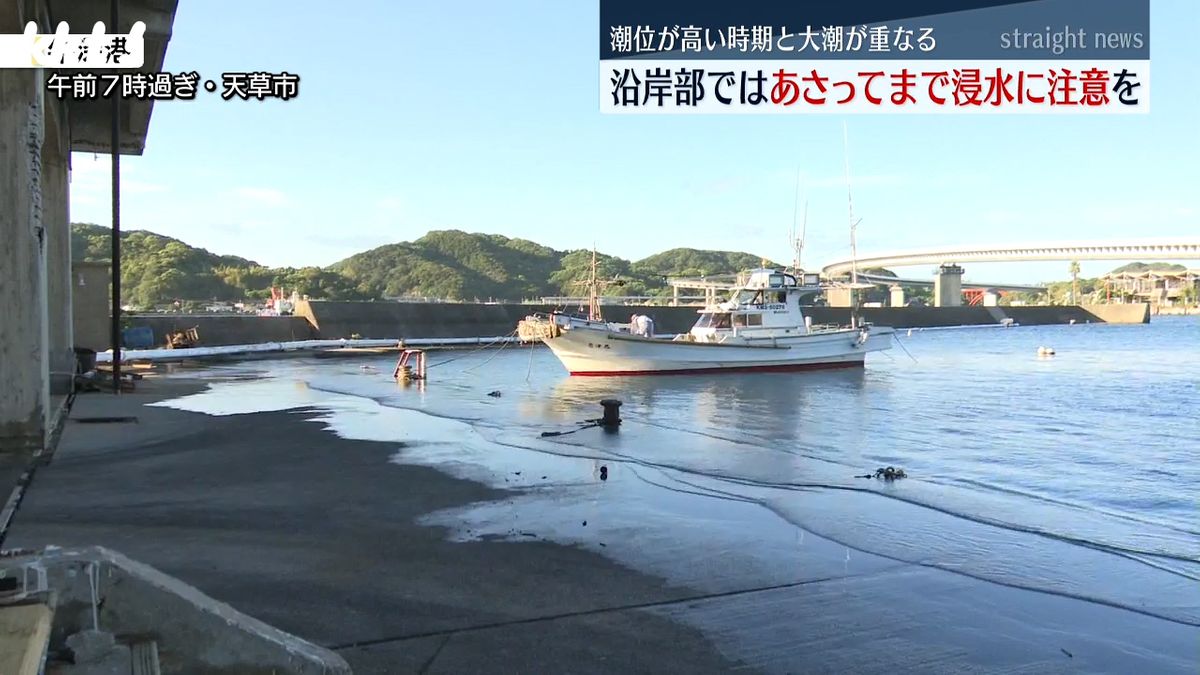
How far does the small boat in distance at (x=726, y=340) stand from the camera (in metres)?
35.0

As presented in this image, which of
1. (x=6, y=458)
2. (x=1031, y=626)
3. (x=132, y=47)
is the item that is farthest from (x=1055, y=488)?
(x=132, y=47)

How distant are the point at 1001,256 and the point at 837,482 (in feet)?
499

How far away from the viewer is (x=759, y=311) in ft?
122

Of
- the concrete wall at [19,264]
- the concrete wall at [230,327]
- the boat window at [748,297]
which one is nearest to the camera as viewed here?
the concrete wall at [19,264]

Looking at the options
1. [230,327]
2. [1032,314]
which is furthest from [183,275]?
[1032,314]

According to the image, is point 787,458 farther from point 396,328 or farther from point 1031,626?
point 396,328

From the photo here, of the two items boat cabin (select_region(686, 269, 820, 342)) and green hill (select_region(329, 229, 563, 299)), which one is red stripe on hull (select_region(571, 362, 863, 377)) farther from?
green hill (select_region(329, 229, 563, 299))

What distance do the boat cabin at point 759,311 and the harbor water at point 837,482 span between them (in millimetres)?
9167

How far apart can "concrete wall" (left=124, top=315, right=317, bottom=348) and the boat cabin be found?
26080 millimetres

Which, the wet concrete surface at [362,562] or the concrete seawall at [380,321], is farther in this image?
the concrete seawall at [380,321]

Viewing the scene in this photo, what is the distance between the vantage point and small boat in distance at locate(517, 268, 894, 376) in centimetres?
3497

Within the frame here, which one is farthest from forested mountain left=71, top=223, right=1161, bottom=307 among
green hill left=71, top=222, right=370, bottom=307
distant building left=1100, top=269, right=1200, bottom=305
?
distant building left=1100, top=269, right=1200, bottom=305

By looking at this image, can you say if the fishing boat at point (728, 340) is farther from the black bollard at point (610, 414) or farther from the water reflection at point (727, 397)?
the black bollard at point (610, 414)
